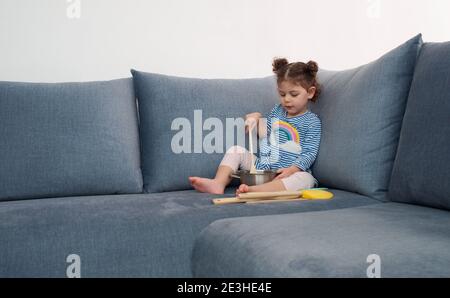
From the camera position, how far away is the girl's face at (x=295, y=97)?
199 centimetres

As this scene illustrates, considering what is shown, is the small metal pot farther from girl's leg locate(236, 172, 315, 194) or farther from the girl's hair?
the girl's hair

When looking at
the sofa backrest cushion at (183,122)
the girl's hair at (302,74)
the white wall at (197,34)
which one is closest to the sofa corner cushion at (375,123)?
the girl's hair at (302,74)

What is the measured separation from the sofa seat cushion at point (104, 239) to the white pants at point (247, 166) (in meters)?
0.39

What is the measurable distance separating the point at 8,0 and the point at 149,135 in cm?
90

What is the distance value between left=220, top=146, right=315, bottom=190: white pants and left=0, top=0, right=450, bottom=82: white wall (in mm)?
630

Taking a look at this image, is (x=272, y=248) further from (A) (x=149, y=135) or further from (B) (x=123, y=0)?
(B) (x=123, y=0)

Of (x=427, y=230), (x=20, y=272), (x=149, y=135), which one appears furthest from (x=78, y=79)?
(x=427, y=230)

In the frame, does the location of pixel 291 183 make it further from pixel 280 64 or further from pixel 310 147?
pixel 280 64

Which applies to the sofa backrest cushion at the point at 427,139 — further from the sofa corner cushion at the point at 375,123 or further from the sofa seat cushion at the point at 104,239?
the sofa seat cushion at the point at 104,239

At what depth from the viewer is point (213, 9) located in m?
2.38

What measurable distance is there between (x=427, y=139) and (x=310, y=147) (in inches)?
23.1

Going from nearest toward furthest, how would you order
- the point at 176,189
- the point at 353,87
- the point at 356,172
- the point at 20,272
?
the point at 20,272
the point at 356,172
the point at 353,87
the point at 176,189

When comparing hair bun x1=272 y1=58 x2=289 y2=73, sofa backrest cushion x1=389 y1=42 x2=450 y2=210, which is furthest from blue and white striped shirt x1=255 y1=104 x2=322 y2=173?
sofa backrest cushion x1=389 y1=42 x2=450 y2=210

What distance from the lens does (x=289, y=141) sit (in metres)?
2.01
